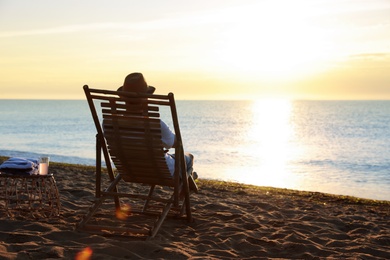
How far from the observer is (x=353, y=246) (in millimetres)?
5047

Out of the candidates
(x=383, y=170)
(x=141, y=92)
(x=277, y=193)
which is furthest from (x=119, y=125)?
(x=383, y=170)

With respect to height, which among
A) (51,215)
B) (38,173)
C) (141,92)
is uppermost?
(141,92)

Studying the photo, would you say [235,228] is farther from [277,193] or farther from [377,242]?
[277,193]

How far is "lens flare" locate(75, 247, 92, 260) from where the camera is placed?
4043mm

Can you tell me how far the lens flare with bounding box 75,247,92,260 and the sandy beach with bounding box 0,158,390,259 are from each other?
0.05ft

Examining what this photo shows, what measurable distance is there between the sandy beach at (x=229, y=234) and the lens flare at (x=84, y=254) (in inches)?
0.6

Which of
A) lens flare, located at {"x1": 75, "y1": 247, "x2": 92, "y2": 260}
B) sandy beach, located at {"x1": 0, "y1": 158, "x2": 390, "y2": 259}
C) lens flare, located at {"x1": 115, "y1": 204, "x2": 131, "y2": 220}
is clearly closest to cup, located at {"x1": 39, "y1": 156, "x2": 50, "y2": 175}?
sandy beach, located at {"x1": 0, "y1": 158, "x2": 390, "y2": 259}

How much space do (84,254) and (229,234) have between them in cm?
165

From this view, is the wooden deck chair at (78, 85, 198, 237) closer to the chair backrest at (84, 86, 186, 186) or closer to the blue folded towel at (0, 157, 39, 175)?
the chair backrest at (84, 86, 186, 186)

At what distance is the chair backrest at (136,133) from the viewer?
5035 mm

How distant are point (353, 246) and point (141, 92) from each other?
7.99ft

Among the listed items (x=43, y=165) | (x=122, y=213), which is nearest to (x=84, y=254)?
(x=43, y=165)

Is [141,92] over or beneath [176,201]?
over

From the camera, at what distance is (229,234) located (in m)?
5.30
